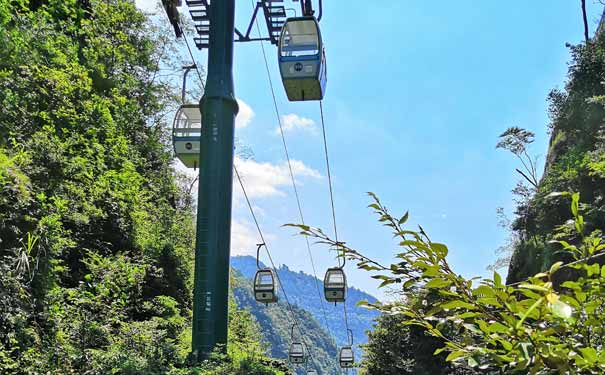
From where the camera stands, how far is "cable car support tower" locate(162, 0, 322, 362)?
6.61 m

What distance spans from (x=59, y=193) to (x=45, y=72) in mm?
3722

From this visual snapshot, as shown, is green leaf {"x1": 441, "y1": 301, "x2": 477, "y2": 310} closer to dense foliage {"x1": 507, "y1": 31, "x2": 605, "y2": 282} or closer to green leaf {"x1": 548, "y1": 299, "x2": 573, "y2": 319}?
green leaf {"x1": 548, "y1": 299, "x2": 573, "y2": 319}

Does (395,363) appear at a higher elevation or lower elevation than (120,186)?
lower

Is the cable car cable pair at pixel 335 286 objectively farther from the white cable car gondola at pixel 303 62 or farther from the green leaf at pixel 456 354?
the green leaf at pixel 456 354

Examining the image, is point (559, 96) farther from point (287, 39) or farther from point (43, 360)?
point (43, 360)

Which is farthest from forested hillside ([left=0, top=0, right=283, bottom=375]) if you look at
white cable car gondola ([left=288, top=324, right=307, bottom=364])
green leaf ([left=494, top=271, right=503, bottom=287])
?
white cable car gondola ([left=288, top=324, right=307, bottom=364])

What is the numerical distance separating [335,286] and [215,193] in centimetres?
1111

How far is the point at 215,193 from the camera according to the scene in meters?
6.81

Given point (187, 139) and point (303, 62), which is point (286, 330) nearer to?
point (187, 139)

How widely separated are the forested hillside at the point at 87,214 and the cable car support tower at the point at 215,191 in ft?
1.62

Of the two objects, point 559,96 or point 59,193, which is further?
point 559,96

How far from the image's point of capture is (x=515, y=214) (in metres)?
20.7

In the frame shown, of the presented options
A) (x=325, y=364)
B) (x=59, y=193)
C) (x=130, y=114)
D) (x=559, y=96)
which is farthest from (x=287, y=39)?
(x=325, y=364)

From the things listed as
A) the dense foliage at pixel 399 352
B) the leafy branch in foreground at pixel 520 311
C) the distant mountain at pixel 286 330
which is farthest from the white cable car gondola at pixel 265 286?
the distant mountain at pixel 286 330
